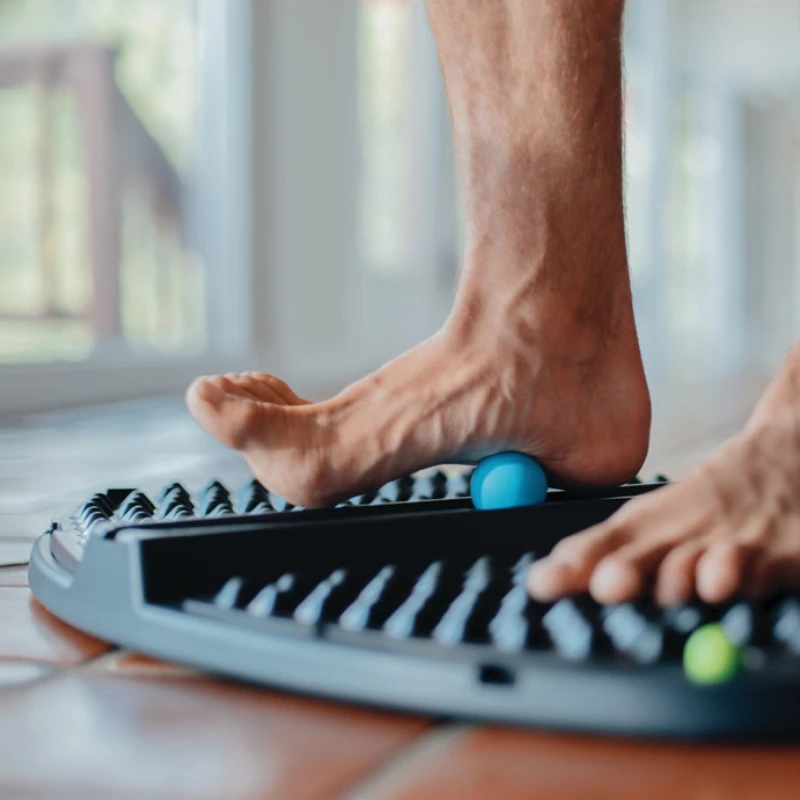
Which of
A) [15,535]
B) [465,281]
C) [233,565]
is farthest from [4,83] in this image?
[233,565]

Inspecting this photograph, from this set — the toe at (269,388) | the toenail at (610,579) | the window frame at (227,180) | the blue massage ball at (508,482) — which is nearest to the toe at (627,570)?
the toenail at (610,579)

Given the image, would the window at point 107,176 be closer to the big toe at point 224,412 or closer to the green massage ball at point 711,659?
the big toe at point 224,412

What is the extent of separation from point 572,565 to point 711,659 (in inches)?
4.9

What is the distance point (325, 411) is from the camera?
3.14 ft

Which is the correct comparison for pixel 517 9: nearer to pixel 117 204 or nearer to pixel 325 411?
pixel 325 411

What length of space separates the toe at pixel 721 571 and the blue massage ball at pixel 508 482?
29cm

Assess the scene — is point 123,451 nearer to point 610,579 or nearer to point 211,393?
point 211,393

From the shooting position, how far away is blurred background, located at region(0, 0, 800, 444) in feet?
12.3

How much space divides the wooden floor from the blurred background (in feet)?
8.11

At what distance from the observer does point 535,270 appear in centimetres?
107

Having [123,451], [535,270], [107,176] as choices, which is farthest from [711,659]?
[107,176]

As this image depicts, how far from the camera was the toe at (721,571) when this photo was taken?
659 millimetres

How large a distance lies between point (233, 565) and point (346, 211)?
3828 mm

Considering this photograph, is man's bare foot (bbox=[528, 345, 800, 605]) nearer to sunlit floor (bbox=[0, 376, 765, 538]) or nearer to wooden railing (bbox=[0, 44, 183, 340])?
sunlit floor (bbox=[0, 376, 765, 538])
